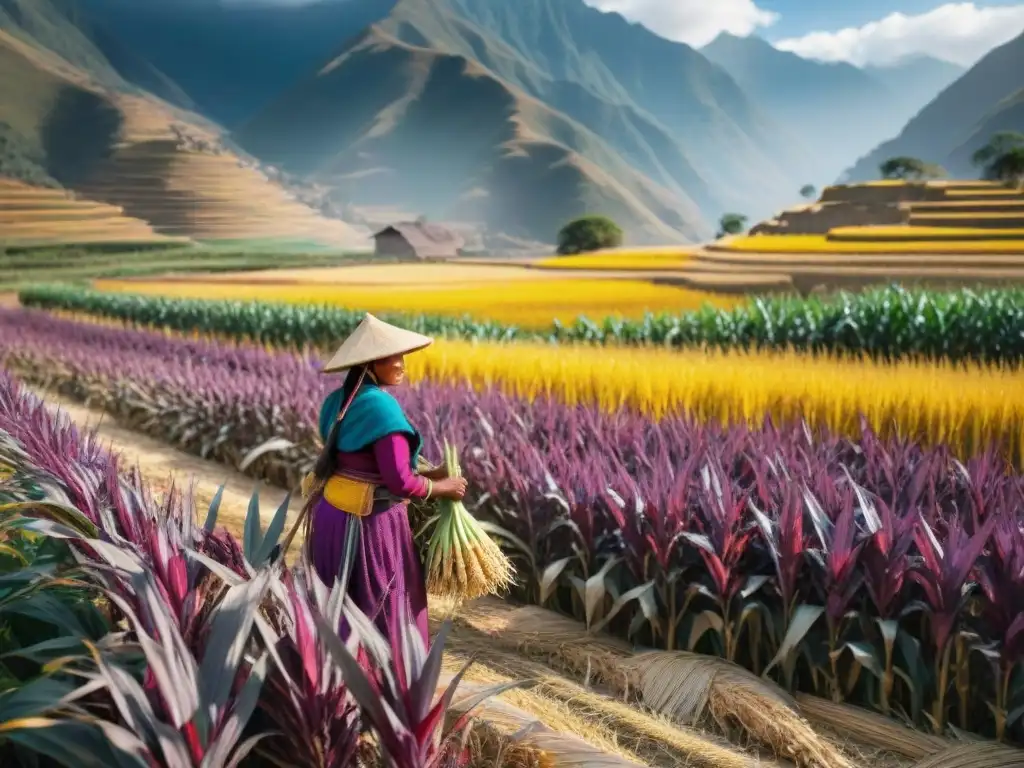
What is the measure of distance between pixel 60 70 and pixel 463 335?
3519 cm

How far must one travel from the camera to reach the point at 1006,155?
14383 mm

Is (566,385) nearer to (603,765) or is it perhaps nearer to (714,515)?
(714,515)

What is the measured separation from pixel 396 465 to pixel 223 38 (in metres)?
68.7

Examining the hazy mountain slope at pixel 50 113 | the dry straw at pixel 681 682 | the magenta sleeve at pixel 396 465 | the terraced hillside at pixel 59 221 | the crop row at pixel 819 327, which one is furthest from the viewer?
the hazy mountain slope at pixel 50 113

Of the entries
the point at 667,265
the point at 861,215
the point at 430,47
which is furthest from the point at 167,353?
the point at 430,47

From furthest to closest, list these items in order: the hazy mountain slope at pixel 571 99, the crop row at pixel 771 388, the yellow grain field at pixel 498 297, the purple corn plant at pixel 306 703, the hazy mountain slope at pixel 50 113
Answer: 1. the hazy mountain slope at pixel 571 99
2. the hazy mountain slope at pixel 50 113
3. the yellow grain field at pixel 498 297
4. the crop row at pixel 771 388
5. the purple corn plant at pixel 306 703

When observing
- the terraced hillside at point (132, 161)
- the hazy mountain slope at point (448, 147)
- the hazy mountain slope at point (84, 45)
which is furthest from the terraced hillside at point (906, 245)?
the hazy mountain slope at point (448, 147)

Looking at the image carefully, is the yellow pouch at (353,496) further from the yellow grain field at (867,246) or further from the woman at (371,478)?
the yellow grain field at (867,246)

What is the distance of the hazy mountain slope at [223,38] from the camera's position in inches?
1780

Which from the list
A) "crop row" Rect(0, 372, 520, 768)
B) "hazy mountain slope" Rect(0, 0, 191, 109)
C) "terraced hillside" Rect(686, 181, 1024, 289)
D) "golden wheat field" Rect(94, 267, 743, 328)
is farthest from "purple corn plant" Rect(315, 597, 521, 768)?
"hazy mountain slope" Rect(0, 0, 191, 109)

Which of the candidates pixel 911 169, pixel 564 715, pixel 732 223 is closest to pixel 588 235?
pixel 732 223

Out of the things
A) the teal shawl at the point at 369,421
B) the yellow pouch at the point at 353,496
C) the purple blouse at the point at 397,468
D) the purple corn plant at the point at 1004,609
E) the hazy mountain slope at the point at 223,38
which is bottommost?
the purple corn plant at the point at 1004,609

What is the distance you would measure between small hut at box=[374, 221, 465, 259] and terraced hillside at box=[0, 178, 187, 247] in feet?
23.5

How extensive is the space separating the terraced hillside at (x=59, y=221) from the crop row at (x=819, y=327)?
50.3 feet
